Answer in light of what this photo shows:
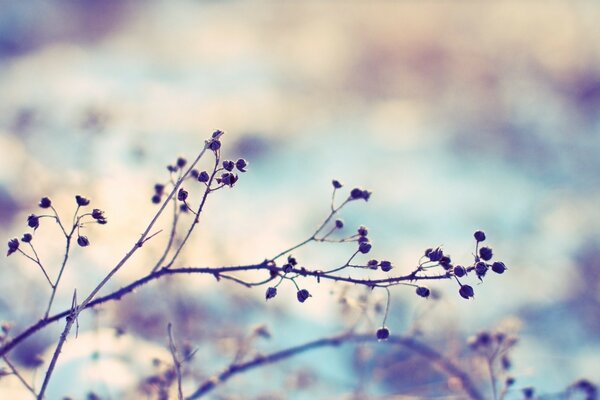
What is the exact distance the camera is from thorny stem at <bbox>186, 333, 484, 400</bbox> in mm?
3090

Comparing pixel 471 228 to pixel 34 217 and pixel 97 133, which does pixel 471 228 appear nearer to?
pixel 97 133

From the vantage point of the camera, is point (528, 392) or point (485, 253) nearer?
point (485, 253)

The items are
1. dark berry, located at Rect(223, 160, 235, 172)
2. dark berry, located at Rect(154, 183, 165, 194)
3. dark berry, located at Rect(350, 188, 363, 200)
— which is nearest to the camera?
dark berry, located at Rect(223, 160, 235, 172)

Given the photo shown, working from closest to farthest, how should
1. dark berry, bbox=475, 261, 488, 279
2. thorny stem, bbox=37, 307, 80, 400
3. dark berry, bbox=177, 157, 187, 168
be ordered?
1. thorny stem, bbox=37, 307, 80, 400
2. dark berry, bbox=475, 261, 488, 279
3. dark berry, bbox=177, 157, 187, 168

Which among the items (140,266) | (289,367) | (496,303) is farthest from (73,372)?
(496,303)

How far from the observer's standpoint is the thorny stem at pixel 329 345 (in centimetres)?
309

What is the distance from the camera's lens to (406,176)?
964 cm

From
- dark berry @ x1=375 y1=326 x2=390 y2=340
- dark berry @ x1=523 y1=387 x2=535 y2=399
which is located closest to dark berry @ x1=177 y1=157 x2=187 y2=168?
dark berry @ x1=375 y1=326 x2=390 y2=340

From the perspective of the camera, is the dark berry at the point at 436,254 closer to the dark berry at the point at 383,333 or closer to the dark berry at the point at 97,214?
the dark berry at the point at 383,333

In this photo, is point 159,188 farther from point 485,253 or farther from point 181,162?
point 485,253

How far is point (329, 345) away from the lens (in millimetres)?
3404

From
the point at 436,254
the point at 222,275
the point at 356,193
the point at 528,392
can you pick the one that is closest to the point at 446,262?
the point at 436,254

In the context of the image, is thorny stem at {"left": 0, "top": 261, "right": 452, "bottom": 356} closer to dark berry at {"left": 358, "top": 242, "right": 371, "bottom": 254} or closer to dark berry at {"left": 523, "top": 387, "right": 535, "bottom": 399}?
dark berry at {"left": 358, "top": 242, "right": 371, "bottom": 254}

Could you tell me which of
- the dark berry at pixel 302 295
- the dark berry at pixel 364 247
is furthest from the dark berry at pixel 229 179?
the dark berry at pixel 364 247
